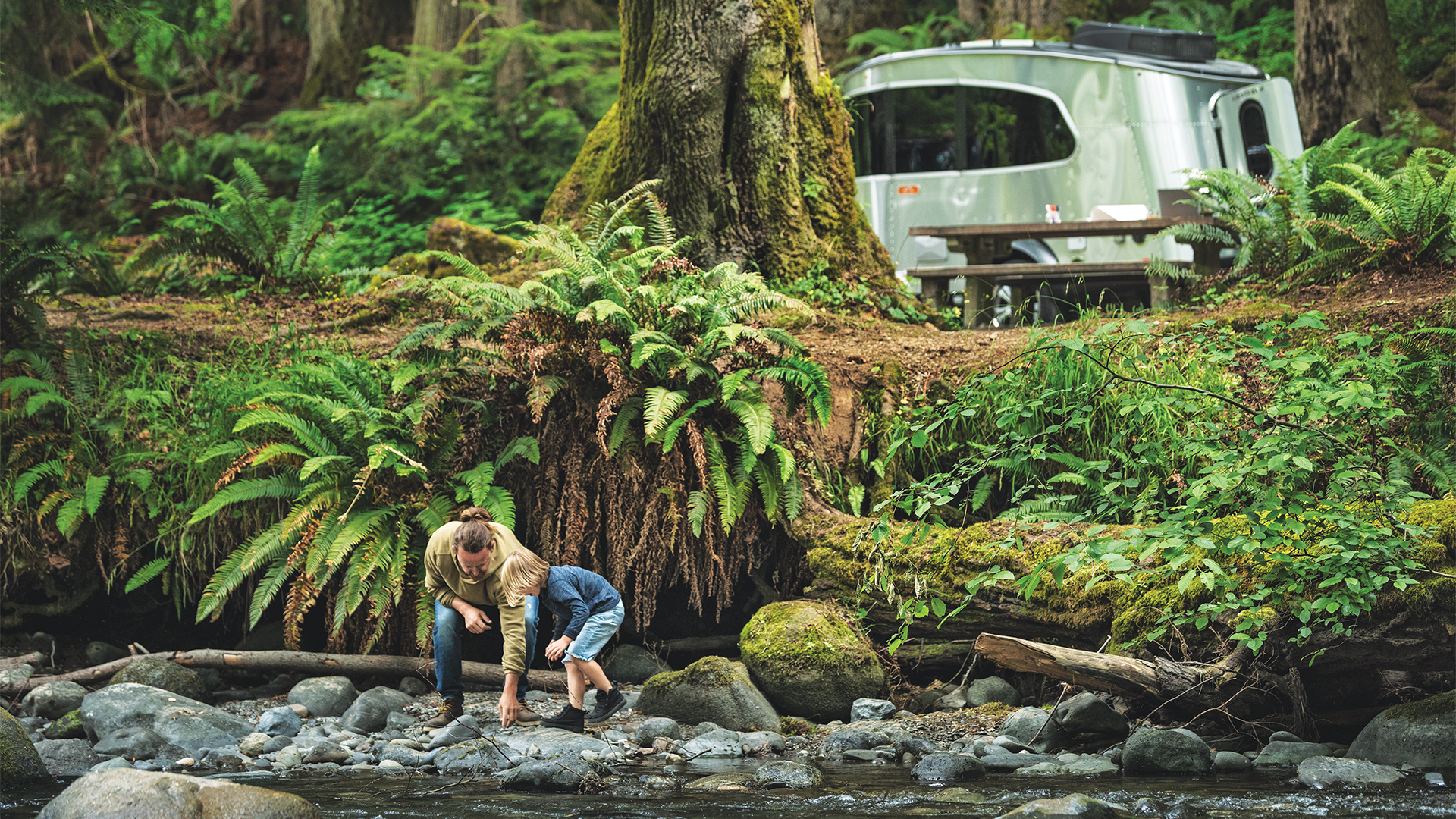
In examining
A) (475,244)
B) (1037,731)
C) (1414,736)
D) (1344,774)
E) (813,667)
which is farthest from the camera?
(475,244)

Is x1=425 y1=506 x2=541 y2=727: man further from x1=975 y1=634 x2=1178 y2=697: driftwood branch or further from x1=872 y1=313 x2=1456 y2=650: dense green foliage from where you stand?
x1=975 y1=634 x2=1178 y2=697: driftwood branch

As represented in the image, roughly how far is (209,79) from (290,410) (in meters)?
17.1

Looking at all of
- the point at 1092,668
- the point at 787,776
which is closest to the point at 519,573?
the point at 787,776

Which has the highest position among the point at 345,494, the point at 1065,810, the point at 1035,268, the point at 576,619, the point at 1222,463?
the point at 1035,268

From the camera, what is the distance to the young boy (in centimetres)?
517

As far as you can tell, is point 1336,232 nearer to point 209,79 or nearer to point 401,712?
point 401,712

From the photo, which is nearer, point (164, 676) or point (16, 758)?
point (16, 758)

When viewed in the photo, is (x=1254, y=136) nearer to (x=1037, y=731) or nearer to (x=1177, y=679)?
(x=1177, y=679)

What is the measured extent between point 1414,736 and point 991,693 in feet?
6.35

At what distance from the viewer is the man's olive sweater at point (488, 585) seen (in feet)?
17.0

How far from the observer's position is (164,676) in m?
5.89

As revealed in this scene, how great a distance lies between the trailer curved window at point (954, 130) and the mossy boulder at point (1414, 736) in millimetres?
8346

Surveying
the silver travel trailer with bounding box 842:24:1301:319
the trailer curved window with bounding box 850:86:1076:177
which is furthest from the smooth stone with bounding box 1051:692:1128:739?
the trailer curved window with bounding box 850:86:1076:177

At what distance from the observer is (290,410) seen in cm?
669
